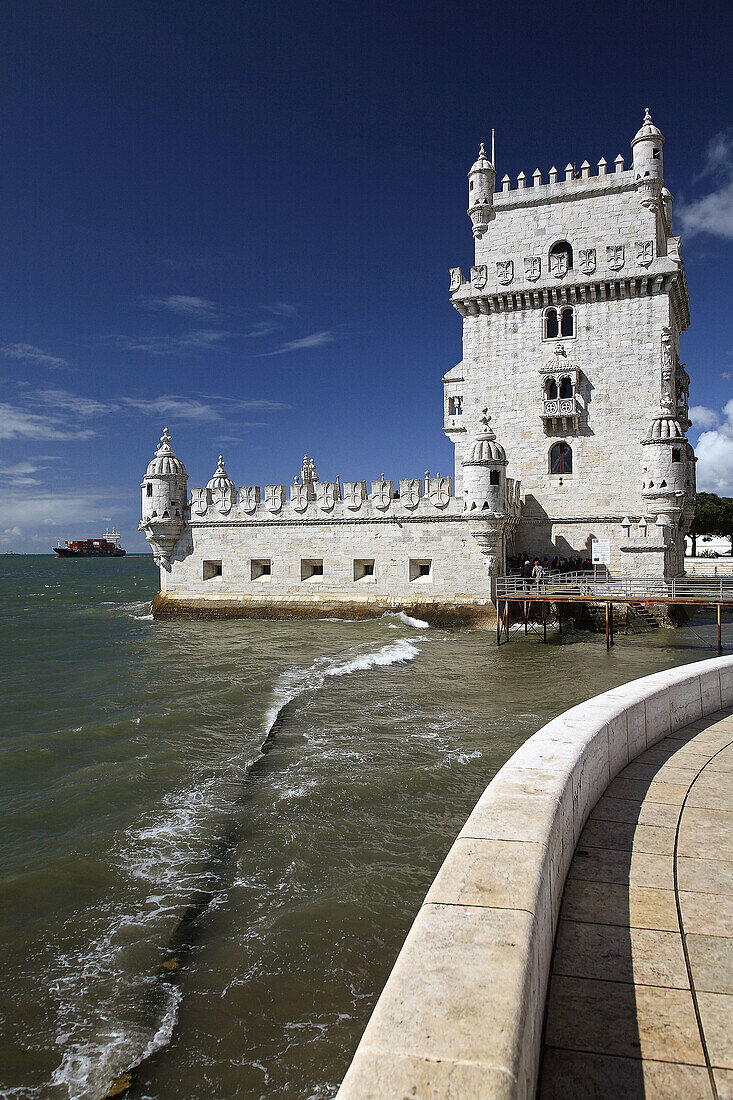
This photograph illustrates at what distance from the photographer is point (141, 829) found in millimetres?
7676

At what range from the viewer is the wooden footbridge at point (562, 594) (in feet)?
70.7

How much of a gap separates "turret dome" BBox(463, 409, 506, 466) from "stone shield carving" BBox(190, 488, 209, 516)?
11.0 meters

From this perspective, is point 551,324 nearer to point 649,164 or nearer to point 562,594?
point 649,164

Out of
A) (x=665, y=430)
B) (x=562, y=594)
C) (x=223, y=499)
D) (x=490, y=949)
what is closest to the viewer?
(x=490, y=949)

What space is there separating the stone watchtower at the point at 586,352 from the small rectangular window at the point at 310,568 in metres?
8.01

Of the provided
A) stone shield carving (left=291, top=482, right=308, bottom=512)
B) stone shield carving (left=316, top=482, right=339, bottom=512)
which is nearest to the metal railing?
stone shield carving (left=316, top=482, right=339, bottom=512)

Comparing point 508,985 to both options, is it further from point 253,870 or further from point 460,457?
point 460,457

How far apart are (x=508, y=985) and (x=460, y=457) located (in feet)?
90.2

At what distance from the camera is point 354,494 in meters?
26.0

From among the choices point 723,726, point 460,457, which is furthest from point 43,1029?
point 460,457

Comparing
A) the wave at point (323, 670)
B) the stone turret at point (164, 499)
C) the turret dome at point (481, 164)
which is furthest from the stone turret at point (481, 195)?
the wave at point (323, 670)

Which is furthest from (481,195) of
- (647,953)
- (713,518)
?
(713,518)

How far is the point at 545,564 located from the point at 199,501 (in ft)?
47.2

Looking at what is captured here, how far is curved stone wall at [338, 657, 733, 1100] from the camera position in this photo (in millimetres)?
1860
